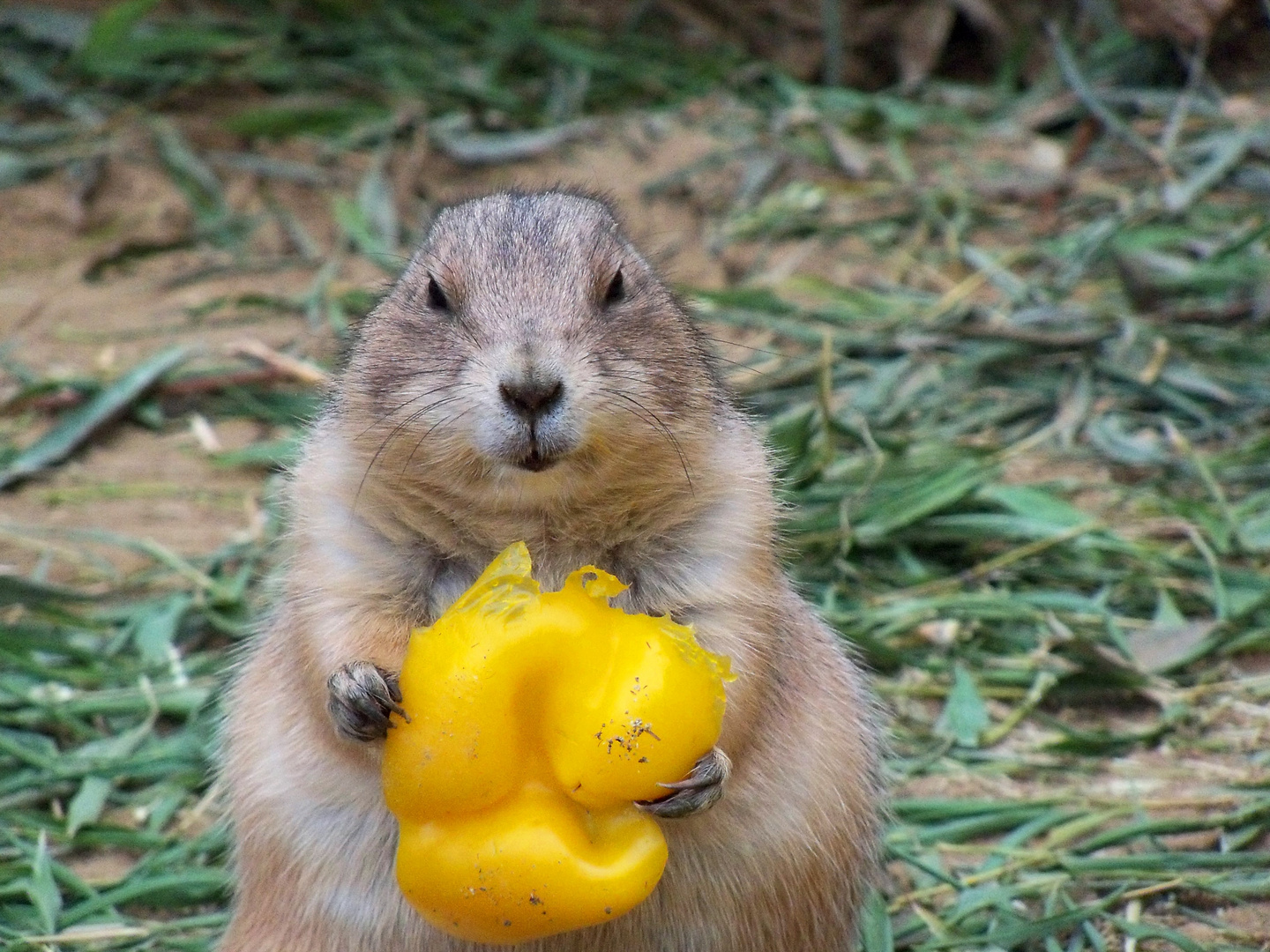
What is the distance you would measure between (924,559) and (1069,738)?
4.29 feet

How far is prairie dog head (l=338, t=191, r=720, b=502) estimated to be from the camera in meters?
3.24

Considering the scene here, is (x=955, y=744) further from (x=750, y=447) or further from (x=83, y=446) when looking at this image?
(x=83, y=446)

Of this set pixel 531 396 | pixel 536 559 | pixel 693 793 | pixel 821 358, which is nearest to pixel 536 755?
pixel 693 793

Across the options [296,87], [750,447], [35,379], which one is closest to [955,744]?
[750,447]

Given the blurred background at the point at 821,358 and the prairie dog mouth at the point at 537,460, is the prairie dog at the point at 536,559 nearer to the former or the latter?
the prairie dog mouth at the point at 537,460

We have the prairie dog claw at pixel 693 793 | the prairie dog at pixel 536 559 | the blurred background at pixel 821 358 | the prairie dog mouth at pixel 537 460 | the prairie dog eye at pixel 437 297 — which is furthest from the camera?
the blurred background at pixel 821 358

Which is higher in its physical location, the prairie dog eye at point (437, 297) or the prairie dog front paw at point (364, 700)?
the prairie dog eye at point (437, 297)

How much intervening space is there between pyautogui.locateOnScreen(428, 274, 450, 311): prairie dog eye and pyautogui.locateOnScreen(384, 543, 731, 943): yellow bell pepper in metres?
0.94

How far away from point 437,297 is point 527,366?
73 centimetres

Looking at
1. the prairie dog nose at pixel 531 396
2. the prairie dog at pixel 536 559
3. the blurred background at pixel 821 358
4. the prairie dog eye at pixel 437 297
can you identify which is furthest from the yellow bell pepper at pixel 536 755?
the blurred background at pixel 821 358

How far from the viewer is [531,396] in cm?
317

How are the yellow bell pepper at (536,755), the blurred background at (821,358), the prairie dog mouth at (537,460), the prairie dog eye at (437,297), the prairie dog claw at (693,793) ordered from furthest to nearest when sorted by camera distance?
the blurred background at (821,358), the prairie dog eye at (437,297), the prairie dog mouth at (537,460), the prairie dog claw at (693,793), the yellow bell pepper at (536,755)

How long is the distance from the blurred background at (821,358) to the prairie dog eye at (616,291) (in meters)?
1.04

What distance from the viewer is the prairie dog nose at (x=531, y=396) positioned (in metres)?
3.16
